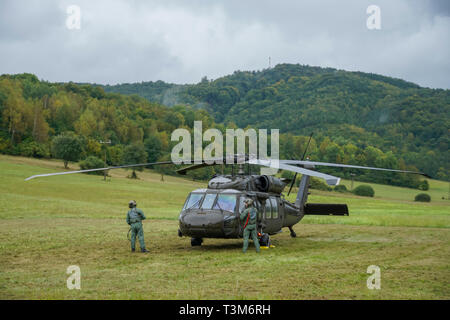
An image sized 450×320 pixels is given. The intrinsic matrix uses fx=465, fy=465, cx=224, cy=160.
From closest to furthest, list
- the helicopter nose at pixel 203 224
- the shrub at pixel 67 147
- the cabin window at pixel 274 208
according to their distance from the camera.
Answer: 1. the helicopter nose at pixel 203 224
2. the cabin window at pixel 274 208
3. the shrub at pixel 67 147

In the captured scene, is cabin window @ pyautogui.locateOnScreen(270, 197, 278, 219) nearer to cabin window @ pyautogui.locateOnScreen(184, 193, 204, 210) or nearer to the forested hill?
cabin window @ pyautogui.locateOnScreen(184, 193, 204, 210)

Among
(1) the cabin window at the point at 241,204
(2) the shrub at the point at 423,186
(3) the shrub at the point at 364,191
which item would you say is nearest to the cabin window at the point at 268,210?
(1) the cabin window at the point at 241,204

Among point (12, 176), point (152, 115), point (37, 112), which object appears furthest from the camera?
point (152, 115)

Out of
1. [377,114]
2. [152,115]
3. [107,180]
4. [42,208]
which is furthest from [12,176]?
[377,114]

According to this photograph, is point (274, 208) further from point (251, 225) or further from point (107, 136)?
point (107, 136)

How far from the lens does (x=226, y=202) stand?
14.1 meters

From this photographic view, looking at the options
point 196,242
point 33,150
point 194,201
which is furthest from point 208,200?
point 33,150

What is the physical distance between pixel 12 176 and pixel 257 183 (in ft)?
164

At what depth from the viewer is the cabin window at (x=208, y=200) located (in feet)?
46.0

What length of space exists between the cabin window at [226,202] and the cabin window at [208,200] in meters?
0.15

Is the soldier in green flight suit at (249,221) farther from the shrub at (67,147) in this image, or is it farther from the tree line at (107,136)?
the shrub at (67,147)

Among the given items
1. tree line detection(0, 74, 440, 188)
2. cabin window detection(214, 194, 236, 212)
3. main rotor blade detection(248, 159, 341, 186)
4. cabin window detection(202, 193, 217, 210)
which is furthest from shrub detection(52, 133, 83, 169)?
main rotor blade detection(248, 159, 341, 186)

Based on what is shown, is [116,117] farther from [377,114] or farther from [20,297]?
[20,297]
